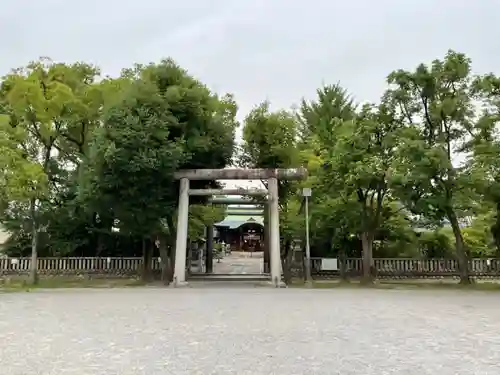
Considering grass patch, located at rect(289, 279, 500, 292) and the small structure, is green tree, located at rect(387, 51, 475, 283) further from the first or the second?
the small structure

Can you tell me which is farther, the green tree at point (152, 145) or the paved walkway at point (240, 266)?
the paved walkway at point (240, 266)

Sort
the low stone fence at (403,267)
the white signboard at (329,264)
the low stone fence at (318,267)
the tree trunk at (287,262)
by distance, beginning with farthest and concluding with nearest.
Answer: the white signboard at (329,264) < the low stone fence at (318,267) < the low stone fence at (403,267) < the tree trunk at (287,262)

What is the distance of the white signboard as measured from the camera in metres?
23.9

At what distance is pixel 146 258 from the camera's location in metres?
23.5

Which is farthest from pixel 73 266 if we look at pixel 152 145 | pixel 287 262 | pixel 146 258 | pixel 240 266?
pixel 240 266

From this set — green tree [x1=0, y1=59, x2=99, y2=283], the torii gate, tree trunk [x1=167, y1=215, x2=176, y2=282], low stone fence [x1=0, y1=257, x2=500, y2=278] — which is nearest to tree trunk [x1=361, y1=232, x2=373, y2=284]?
low stone fence [x1=0, y1=257, x2=500, y2=278]

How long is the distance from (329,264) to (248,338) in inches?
686

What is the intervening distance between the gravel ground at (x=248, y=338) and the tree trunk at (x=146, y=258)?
11.0 meters

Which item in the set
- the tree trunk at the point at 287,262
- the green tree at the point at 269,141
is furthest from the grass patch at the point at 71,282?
the green tree at the point at 269,141

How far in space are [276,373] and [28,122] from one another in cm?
1913

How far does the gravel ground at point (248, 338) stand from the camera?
5.34 meters

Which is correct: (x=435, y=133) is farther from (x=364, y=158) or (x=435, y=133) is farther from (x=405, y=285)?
(x=405, y=285)

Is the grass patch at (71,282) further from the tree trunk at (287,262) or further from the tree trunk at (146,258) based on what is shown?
the tree trunk at (287,262)

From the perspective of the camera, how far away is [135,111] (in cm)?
1884
